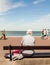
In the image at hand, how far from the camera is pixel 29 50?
29.6 ft

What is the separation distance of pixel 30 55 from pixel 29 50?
0.18m

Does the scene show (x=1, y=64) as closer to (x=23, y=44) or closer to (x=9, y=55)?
(x=9, y=55)

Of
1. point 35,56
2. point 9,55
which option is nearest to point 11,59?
point 9,55

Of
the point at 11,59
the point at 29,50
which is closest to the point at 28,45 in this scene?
the point at 29,50

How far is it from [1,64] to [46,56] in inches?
58.8

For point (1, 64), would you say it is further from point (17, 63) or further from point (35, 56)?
point (35, 56)

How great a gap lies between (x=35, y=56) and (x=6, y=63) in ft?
3.23

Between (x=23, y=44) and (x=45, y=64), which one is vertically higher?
(x=23, y=44)

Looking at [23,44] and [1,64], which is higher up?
[23,44]

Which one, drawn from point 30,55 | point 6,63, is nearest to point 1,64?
point 6,63

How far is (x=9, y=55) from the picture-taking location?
9008 mm

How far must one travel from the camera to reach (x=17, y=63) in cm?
873

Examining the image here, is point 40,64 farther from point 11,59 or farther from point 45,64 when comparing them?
point 11,59

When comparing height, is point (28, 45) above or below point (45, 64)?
above
